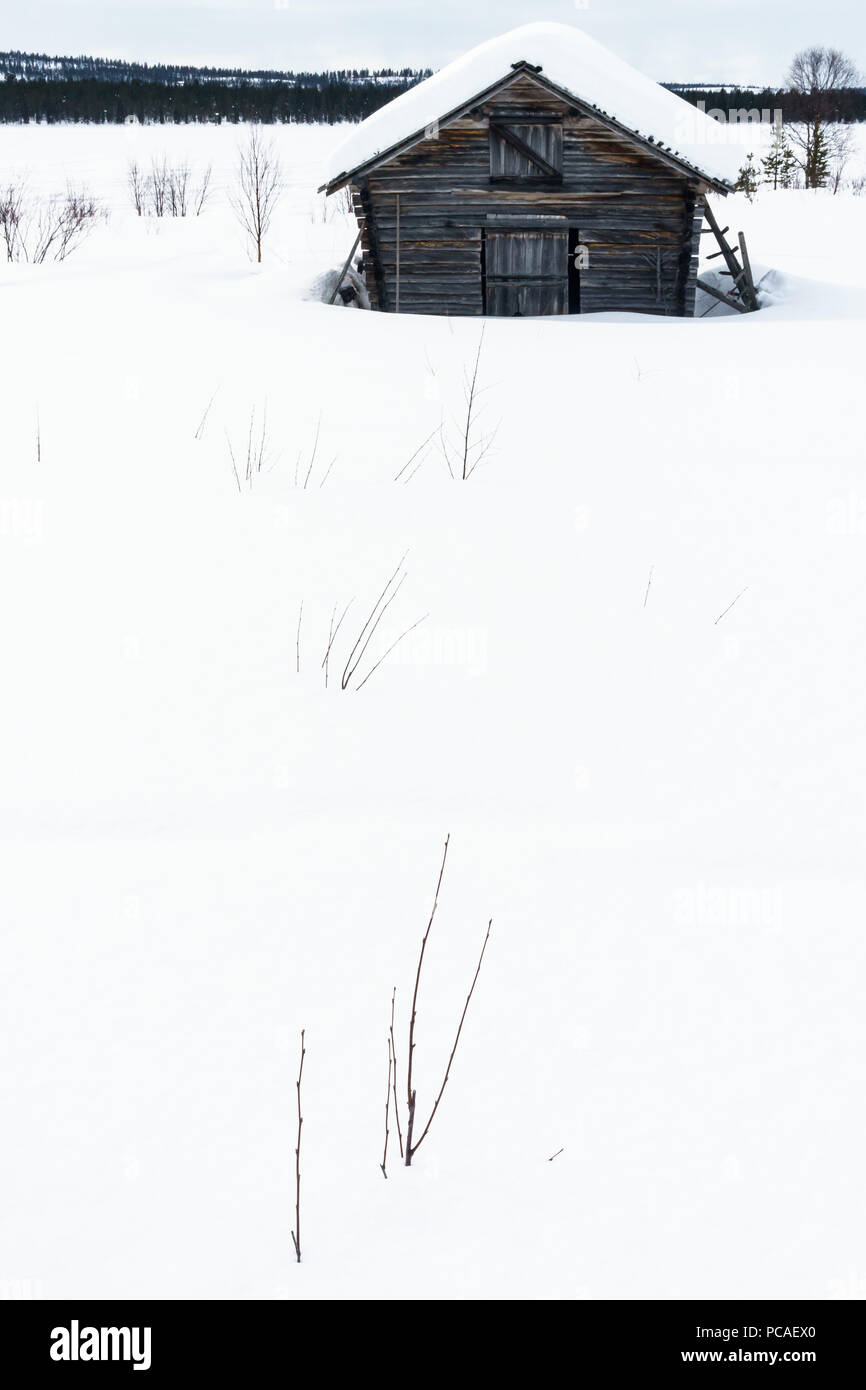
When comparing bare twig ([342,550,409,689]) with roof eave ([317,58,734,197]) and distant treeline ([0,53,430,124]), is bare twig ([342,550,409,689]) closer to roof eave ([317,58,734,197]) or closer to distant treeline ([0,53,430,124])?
roof eave ([317,58,734,197])

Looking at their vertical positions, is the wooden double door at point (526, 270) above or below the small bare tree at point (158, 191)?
below

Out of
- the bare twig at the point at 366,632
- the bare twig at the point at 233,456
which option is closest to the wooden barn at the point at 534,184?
the bare twig at the point at 233,456

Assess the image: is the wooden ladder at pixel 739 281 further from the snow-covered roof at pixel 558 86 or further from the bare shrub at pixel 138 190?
the bare shrub at pixel 138 190

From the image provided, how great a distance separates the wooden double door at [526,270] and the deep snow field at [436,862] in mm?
7867

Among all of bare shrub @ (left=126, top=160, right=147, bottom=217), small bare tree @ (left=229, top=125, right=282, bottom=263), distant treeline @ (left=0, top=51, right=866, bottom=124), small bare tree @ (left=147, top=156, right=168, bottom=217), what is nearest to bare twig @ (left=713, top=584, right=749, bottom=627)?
small bare tree @ (left=229, top=125, right=282, bottom=263)

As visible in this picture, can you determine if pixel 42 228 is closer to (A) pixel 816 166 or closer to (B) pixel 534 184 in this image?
(B) pixel 534 184

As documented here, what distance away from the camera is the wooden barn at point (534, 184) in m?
11.6

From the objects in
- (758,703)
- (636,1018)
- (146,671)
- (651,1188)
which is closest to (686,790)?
(758,703)

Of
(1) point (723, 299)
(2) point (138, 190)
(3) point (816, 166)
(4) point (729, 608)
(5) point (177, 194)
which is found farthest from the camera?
(3) point (816, 166)

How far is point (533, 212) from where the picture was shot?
12398 millimetres

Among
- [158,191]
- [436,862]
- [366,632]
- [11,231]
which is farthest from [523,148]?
[158,191]

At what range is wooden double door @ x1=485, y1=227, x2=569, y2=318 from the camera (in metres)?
12.7

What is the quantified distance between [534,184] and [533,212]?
1.04 feet
